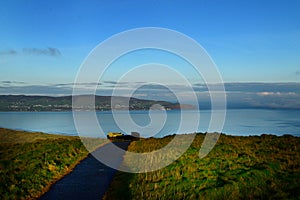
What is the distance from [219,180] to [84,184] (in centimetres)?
756

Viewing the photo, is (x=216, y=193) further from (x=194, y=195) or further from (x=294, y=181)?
(x=294, y=181)

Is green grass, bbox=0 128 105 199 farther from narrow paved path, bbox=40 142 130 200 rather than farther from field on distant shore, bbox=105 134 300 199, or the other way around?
field on distant shore, bbox=105 134 300 199

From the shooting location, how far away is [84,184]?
58.3 ft

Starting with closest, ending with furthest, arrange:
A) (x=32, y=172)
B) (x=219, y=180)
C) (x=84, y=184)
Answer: (x=219, y=180) → (x=84, y=184) → (x=32, y=172)

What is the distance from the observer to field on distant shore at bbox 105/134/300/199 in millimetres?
14156

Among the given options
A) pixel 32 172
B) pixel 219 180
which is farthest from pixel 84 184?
pixel 219 180

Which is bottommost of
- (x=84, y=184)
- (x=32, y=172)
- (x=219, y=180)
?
(x=84, y=184)

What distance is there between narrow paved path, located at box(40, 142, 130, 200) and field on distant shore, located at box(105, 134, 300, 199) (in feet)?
2.28

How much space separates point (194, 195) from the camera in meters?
14.1

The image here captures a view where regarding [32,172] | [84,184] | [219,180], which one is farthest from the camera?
[32,172]

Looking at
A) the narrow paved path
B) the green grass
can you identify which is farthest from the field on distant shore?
the green grass

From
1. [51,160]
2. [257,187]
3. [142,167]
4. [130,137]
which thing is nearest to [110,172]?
[142,167]

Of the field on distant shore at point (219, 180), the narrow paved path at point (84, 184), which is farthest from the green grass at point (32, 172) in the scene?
the field on distant shore at point (219, 180)

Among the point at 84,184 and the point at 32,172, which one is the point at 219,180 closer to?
the point at 84,184
